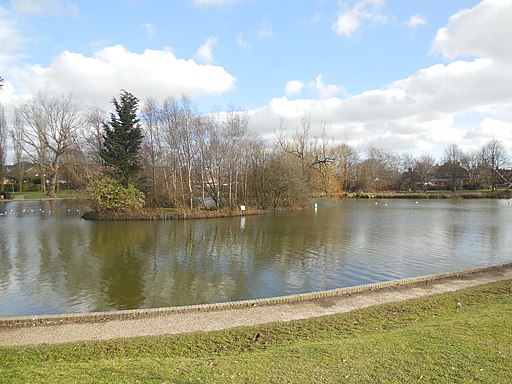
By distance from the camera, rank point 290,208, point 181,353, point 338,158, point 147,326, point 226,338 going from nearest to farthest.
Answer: point 181,353
point 226,338
point 147,326
point 290,208
point 338,158

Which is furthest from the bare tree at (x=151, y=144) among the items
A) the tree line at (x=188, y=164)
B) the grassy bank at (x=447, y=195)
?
the grassy bank at (x=447, y=195)

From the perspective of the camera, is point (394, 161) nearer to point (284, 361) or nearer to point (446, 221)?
point (446, 221)

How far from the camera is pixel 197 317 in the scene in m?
7.18

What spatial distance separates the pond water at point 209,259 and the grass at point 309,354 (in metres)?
3.26

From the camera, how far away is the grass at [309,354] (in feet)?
13.4

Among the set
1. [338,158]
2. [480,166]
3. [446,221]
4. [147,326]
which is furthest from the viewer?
[480,166]

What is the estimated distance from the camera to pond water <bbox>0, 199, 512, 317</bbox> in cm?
969

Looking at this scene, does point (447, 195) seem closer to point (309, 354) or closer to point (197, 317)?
point (197, 317)

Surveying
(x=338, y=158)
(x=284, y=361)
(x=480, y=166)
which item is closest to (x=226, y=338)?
(x=284, y=361)

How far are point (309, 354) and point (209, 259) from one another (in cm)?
957

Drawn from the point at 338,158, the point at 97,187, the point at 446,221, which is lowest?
the point at 446,221

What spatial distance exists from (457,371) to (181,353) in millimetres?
3393

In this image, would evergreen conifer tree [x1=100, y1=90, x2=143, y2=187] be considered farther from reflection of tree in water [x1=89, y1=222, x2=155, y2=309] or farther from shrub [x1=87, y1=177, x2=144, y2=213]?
reflection of tree in water [x1=89, y1=222, x2=155, y2=309]

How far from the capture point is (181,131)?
102 ft
